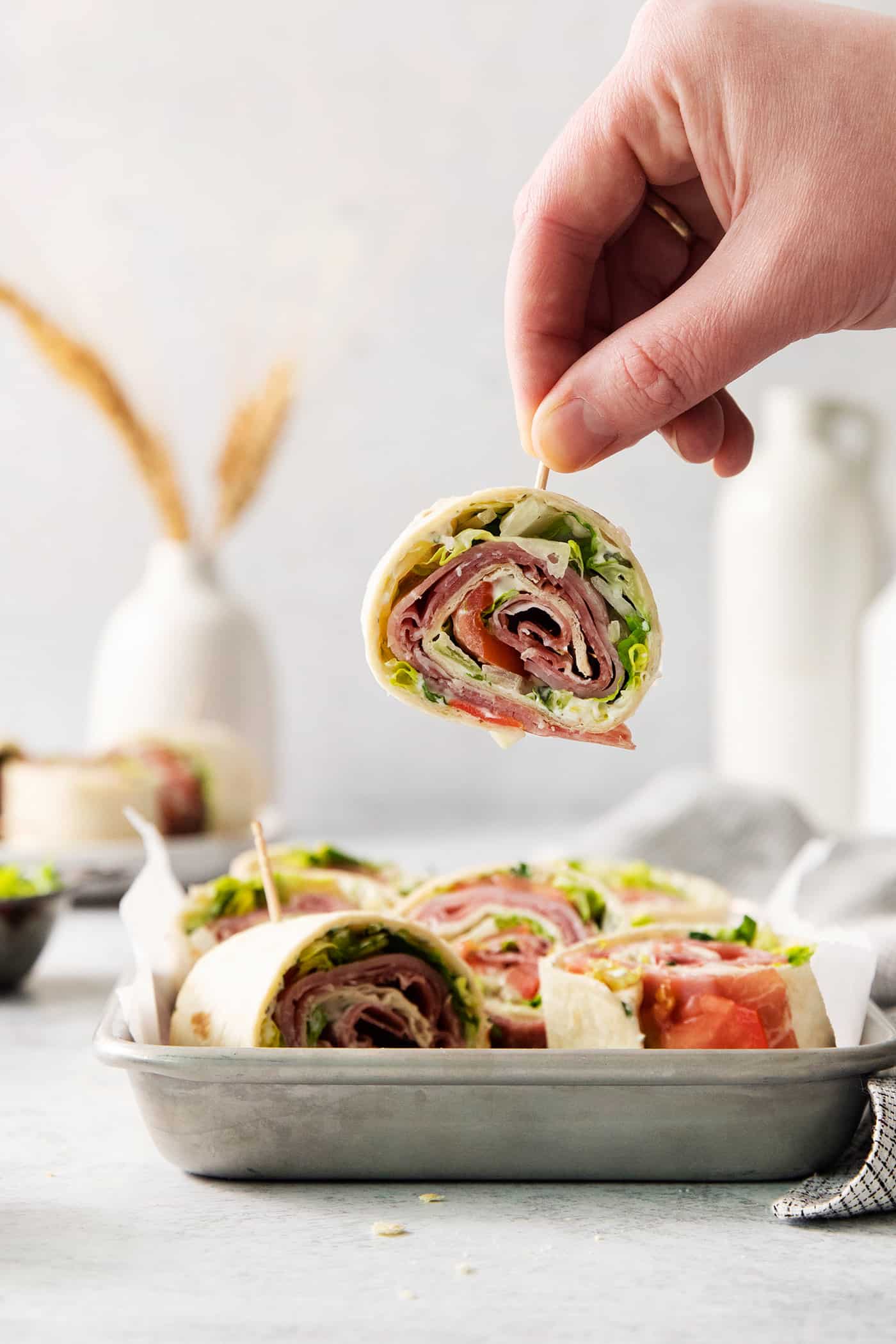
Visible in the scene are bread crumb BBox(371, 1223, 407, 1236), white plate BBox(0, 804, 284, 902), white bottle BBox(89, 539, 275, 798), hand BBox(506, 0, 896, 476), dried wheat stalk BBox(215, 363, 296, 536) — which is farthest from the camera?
dried wheat stalk BBox(215, 363, 296, 536)

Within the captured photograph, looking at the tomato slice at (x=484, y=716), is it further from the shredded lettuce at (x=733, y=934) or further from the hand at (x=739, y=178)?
the shredded lettuce at (x=733, y=934)

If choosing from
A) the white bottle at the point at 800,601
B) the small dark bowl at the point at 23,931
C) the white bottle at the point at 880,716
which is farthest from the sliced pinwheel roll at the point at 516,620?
the white bottle at the point at 800,601

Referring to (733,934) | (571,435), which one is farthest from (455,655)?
(733,934)

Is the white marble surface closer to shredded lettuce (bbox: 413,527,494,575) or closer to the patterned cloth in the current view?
the patterned cloth

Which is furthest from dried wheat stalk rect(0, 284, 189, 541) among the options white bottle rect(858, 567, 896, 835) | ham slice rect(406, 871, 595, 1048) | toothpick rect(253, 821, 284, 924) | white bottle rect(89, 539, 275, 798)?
toothpick rect(253, 821, 284, 924)

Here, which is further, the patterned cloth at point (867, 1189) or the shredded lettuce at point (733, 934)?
the shredded lettuce at point (733, 934)

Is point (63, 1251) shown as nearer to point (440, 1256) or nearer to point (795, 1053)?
point (440, 1256)

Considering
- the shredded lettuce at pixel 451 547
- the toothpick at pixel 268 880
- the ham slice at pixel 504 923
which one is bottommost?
the ham slice at pixel 504 923

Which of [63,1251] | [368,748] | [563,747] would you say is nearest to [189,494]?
[368,748]
